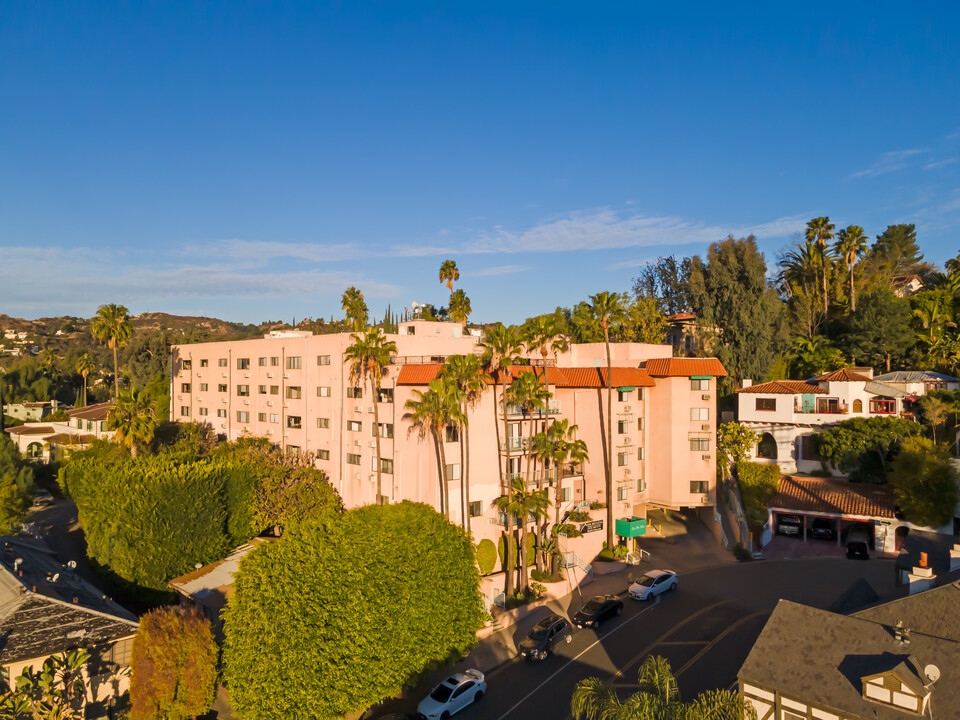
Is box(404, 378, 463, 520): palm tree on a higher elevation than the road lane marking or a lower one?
higher

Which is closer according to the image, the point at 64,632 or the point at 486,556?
the point at 64,632

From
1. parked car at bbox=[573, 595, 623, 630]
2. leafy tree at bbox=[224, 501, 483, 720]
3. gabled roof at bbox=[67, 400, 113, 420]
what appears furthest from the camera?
gabled roof at bbox=[67, 400, 113, 420]

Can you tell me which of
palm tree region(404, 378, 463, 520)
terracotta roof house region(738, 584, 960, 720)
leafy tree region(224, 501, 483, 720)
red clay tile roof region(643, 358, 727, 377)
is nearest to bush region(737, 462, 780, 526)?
red clay tile roof region(643, 358, 727, 377)

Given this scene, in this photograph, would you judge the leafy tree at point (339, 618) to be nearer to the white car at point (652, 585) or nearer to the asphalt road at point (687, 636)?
the asphalt road at point (687, 636)

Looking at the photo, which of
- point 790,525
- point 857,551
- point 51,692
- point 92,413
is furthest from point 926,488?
point 92,413

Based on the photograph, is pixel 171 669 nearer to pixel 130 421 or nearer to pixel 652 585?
pixel 652 585

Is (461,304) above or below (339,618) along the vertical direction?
above

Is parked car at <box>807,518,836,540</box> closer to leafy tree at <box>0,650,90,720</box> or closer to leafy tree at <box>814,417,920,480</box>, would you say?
leafy tree at <box>814,417,920,480</box>
